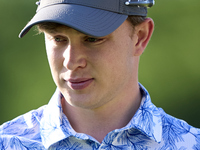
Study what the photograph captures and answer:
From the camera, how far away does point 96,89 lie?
6.78 feet

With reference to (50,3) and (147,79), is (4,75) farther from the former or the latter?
(50,3)

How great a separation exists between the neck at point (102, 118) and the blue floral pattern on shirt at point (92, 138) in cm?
7

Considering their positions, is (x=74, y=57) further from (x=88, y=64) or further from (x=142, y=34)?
(x=142, y=34)

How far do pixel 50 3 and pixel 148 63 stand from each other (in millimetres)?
2953

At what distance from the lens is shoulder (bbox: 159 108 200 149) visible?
7.30ft

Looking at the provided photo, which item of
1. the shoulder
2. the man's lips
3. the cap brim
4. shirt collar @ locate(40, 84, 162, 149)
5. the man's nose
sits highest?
the cap brim

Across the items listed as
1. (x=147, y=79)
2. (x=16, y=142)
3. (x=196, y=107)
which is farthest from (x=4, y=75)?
(x=16, y=142)

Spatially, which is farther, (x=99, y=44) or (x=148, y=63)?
(x=148, y=63)

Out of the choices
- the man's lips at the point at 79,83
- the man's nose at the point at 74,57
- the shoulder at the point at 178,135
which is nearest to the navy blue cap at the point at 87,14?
the man's nose at the point at 74,57

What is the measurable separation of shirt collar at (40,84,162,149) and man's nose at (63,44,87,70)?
37 cm

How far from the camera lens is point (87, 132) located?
2.23m

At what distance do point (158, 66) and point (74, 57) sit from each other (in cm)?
301

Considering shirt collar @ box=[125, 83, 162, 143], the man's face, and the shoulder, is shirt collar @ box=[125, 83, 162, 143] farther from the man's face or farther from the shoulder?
the man's face

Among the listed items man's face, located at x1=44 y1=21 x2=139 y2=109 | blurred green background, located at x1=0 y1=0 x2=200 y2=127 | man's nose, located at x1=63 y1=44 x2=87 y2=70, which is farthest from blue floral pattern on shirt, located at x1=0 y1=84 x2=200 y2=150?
blurred green background, located at x1=0 y1=0 x2=200 y2=127
